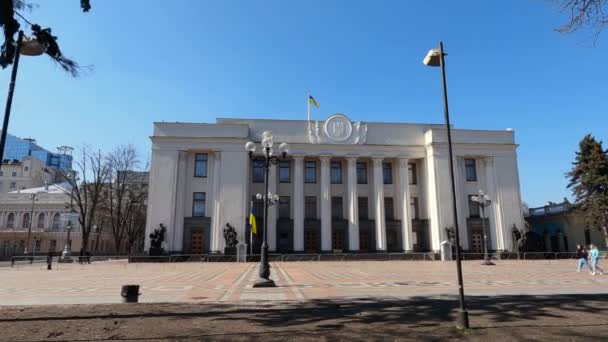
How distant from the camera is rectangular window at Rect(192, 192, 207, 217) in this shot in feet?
139

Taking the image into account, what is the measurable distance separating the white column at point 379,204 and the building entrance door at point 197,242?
64.8 ft

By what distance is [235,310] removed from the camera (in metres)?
9.34

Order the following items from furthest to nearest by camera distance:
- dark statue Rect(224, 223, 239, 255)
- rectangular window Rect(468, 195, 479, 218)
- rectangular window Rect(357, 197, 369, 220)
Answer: rectangular window Rect(357, 197, 369, 220), rectangular window Rect(468, 195, 479, 218), dark statue Rect(224, 223, 239, 255)

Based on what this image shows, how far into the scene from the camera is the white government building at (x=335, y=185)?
1640 inches

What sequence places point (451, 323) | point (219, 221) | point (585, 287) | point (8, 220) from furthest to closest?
point (8, 220)
point (219, 221)
point (585, 287)
point (451, 323)

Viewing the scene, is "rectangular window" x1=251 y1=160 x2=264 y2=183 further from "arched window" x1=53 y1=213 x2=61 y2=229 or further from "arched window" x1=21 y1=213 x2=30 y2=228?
"arched window" x1=21 y1=213 x2=30 y2=228

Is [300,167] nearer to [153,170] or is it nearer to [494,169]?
[153,170]

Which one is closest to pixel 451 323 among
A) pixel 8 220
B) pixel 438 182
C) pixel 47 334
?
pixel 47 334

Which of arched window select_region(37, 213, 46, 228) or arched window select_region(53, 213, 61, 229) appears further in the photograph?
arched window select_region(37, 213, 46, 228)

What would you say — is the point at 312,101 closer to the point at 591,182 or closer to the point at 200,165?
the point at 200,165

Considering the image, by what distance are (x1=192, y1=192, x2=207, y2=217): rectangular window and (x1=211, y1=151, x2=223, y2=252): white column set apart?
175 centimetres

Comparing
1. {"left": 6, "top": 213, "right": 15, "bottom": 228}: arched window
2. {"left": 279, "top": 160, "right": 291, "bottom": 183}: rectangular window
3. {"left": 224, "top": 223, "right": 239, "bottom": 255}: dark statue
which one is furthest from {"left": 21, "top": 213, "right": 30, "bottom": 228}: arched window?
{"left": 279, "top": 160, "right": 291, "bottom": 183}: rectangular window

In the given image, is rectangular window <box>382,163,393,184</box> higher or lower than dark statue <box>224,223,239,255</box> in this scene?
higher

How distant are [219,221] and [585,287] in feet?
→ 110
